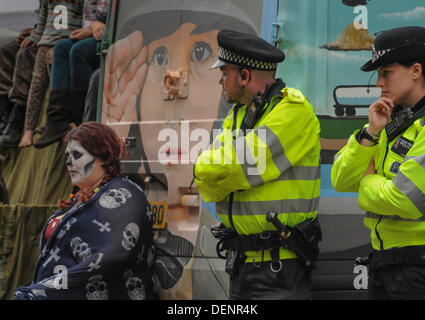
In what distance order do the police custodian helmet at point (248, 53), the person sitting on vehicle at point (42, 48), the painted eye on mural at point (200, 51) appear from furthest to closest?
the person sitting on vehicle at point (42, 48) < the painted eye on mural at point (200, 51) < the police custodian helmet at point (248, 53)

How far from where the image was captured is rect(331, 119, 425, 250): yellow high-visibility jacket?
3.05 m

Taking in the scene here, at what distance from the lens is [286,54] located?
4387 mm

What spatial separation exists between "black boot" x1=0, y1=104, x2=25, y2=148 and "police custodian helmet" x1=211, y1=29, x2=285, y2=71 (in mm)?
4387

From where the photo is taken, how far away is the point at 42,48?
752 centimetres

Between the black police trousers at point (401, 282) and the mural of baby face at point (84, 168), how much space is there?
1963 mm

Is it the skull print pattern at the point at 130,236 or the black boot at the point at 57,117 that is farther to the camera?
the black boot at the point at 57,117

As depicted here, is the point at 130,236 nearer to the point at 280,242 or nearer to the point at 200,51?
the point at 280,242

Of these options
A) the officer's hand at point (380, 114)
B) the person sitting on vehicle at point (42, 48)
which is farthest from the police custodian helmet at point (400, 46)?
the person sitting on vehicle at point (42, 48)

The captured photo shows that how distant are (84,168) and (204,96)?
0.83m

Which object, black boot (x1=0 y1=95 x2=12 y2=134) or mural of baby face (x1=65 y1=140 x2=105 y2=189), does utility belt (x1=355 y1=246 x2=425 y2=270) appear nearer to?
mural of baby face (x1=65 y1=140 x2=105 y2=189)

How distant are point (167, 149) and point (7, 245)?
315 centimetres

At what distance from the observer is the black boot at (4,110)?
26.6 ft

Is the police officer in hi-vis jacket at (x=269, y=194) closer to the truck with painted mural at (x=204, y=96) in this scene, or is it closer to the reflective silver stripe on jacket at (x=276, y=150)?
the reflective silver stripe on jacket at (x=276, y=150)

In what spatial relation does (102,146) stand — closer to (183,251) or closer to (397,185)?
(183,251)
